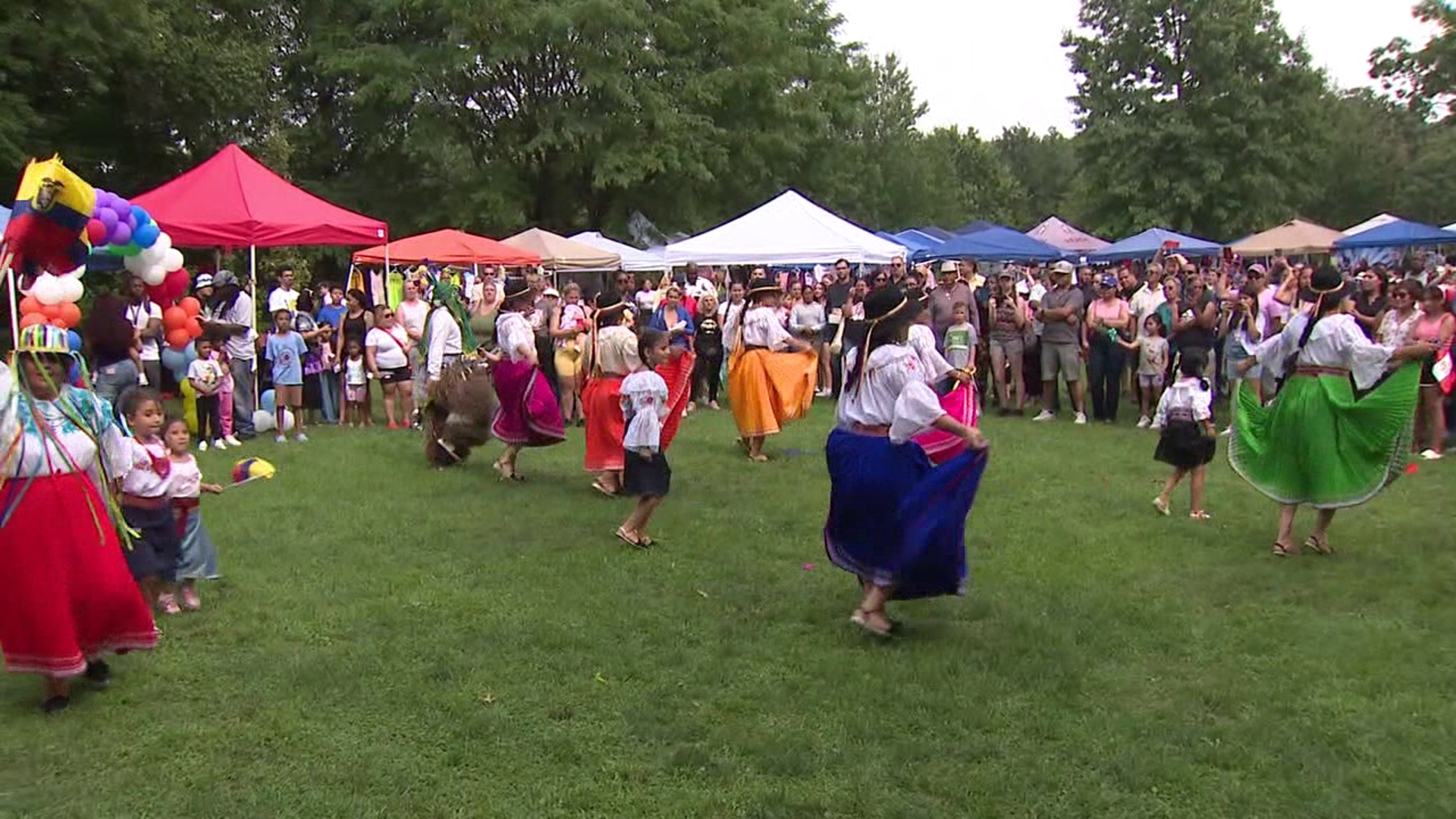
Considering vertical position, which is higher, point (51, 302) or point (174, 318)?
point (51, 302)

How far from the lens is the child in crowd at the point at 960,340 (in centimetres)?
1390

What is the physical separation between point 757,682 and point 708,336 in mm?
10559

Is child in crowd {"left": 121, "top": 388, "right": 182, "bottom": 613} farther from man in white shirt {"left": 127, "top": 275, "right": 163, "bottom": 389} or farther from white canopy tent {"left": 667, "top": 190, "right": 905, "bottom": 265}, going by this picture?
white canopy tent {"left": 667, "top": 190, "right": 905, "bottom": 265}

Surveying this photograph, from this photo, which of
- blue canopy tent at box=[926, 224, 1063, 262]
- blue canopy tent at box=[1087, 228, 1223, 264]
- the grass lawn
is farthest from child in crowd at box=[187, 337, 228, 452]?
blue canopy tent at box=[1087, 228, 1223, 264]

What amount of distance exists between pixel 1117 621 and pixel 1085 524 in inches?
97.0

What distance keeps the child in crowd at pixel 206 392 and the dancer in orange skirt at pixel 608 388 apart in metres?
4.50

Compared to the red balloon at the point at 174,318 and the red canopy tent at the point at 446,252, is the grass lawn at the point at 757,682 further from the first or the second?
the red canopy tent at the point at 446,252

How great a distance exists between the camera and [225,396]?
12.7 m

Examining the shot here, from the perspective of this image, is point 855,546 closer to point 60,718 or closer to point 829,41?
point 60,718

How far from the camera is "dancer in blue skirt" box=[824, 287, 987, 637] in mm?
5605

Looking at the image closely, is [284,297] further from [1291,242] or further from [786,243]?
[1291,242]

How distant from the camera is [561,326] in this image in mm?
13367

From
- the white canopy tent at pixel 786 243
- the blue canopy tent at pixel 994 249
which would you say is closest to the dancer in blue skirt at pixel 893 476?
the white canopy tent at pixel 786 243

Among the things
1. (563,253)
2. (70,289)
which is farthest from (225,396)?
(563,253)
